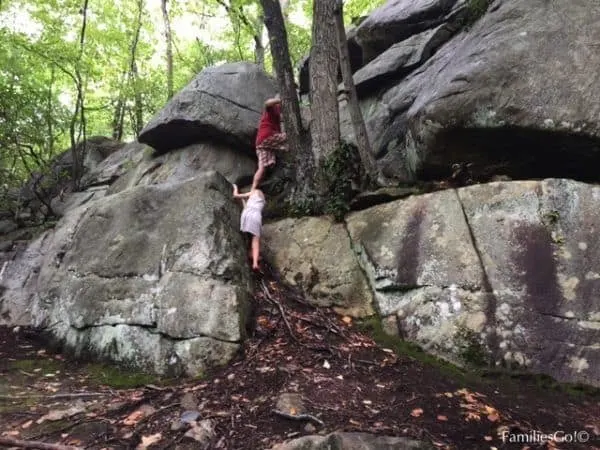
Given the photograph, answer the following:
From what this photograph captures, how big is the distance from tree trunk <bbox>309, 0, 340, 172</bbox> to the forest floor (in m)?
3.26

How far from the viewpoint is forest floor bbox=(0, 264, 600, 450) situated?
3887 mm

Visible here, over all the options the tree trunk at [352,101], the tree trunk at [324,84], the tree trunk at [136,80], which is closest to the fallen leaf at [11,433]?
the tree trunk at [324,84]

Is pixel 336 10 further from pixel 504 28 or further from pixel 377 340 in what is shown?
pixel 377 340

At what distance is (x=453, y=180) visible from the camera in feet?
22.3

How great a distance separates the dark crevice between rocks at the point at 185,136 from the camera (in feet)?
33.7

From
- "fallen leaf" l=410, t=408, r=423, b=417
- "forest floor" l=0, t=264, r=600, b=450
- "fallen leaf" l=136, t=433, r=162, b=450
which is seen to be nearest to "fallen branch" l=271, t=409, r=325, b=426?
"forest floor" l=0, t=264, r=600, b=450

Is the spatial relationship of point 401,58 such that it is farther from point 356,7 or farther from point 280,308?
point 280,308

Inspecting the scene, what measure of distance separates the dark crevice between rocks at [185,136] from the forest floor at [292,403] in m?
5.55

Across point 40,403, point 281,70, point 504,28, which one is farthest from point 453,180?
point 40,403

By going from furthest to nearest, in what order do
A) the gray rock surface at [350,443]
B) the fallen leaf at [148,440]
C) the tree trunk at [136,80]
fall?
1. the tree trunk at [136,80]
2. the fallen leaf at [148,440]
3. the gray rock surface at [350,443]

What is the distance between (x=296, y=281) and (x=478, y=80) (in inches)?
159

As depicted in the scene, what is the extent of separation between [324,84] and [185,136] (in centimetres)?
445

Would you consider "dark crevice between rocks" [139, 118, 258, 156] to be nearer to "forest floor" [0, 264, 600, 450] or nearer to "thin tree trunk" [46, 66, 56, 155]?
"thin tree trunk" [46, 66, 56, 155]

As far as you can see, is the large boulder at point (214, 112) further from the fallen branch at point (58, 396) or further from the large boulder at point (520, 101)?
the fallen branch at point (58, 396)
